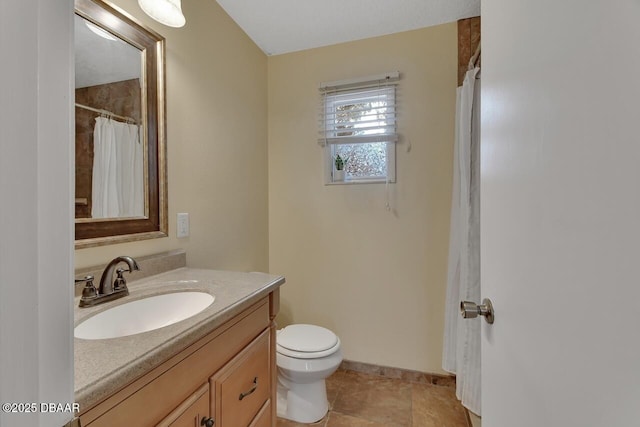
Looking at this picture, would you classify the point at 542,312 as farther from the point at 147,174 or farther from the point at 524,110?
the point at 147,174

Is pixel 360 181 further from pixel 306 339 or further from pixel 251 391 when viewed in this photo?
pixel 251 391

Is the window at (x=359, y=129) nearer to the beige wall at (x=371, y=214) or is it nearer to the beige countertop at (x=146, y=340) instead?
the beige wall at (x=371, y=214)

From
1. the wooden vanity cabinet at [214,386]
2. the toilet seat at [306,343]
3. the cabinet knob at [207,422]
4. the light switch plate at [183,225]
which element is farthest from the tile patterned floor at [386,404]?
the light switch plate at [183,225]

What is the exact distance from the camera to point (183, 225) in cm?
140

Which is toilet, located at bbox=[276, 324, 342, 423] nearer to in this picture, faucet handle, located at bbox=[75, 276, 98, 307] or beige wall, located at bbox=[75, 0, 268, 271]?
beige wall, located at bbox=[75, 0, 268, 271]

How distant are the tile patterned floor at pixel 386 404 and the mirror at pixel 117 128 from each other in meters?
Result: 1.32

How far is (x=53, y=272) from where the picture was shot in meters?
0.28

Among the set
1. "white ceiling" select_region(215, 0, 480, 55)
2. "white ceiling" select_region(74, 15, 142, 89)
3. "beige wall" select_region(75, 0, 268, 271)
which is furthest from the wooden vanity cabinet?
"white ceiling" select_region(215, 0, 480, 55)

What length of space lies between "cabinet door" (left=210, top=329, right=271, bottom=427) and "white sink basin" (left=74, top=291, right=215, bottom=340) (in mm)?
214

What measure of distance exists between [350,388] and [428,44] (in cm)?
229

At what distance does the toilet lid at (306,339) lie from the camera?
1.53 m

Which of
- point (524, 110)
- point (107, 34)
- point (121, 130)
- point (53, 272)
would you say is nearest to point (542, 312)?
point (524, 110)

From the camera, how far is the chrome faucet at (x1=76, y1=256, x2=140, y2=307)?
0.87m

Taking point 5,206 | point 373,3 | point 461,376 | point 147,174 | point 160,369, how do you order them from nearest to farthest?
1. point 5,206
2. point 160,369
3. point 147,174
4. point 461,376
5. point 373,3
